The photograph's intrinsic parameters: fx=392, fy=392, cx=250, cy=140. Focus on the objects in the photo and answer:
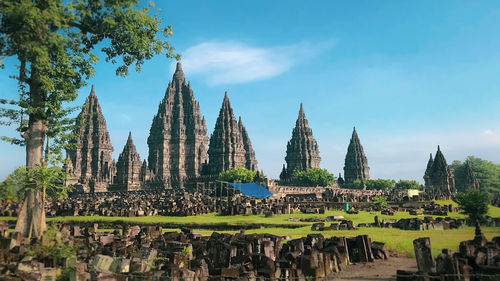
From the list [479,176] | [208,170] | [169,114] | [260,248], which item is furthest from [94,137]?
[260,248]

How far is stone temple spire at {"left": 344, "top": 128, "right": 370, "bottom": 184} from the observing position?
100312 millimetres

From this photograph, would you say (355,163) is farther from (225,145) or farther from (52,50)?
(52,50)

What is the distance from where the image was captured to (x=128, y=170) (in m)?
81.8

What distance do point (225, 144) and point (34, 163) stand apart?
7279 centimetres

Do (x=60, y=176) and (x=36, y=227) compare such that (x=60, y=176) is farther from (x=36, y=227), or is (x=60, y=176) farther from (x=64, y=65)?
(x=64, y=65)

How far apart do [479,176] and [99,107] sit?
91903 millimetres

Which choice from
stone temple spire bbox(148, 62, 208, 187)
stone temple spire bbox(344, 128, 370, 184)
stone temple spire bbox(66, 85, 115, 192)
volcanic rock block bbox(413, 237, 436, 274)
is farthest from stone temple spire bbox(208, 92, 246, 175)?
volcanic rock block bbox(413, 237, 436, 274)

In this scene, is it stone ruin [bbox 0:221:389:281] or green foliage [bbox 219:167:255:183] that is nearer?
stone ruin [bbox 0:221:389:281]

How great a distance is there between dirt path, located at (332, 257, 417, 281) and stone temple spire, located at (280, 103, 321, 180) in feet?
279

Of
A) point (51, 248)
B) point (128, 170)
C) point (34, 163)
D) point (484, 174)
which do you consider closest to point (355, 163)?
point (484, 174)

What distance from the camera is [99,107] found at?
10225 centimetres

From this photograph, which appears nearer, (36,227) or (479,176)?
(36,227)

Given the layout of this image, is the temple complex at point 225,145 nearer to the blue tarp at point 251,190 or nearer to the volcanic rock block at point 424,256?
the blue tarp at point 251,190

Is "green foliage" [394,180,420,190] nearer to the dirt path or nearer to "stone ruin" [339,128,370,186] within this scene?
"stone ruin" [339,128,370,186]
